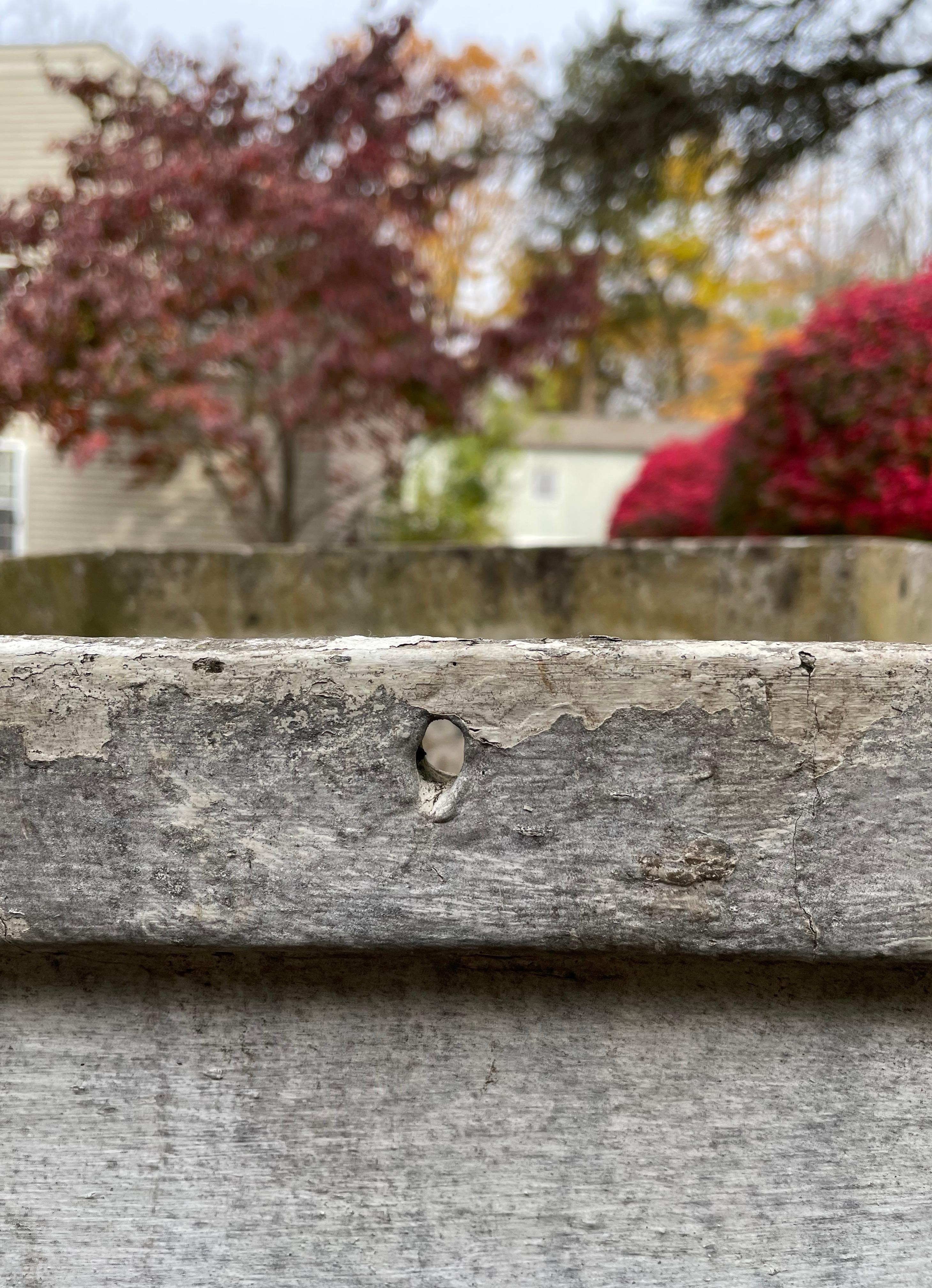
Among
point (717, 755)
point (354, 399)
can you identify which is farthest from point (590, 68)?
point (717, 755)

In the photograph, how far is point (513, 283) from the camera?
631 inches

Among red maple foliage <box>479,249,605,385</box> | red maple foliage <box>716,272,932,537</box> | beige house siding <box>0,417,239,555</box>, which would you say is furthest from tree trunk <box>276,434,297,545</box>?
red maple foliage <box>716,272,932,537</box>

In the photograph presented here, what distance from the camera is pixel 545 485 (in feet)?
82.3

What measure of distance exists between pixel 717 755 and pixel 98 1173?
26.0 inches

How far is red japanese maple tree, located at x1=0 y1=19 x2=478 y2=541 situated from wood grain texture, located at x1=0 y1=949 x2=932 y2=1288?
20.8 feet

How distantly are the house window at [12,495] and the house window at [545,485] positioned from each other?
603 inches

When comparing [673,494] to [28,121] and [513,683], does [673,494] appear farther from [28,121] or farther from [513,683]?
[28,121]

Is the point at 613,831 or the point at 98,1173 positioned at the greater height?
the point at 613,831

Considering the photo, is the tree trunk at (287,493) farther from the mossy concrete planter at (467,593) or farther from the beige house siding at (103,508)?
the mossy concrete planter at (467,593)

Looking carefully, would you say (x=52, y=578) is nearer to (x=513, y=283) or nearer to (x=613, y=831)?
(x=613, y=831)

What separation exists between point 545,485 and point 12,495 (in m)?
16.2

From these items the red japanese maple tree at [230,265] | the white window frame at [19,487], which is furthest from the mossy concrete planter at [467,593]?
the white window frame at [19,487]

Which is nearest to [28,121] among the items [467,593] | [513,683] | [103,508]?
[103,508]

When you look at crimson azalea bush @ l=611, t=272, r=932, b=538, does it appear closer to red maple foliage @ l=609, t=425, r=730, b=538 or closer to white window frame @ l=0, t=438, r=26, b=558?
red maple foliage @ l=609, t=425, r=730, b=538
